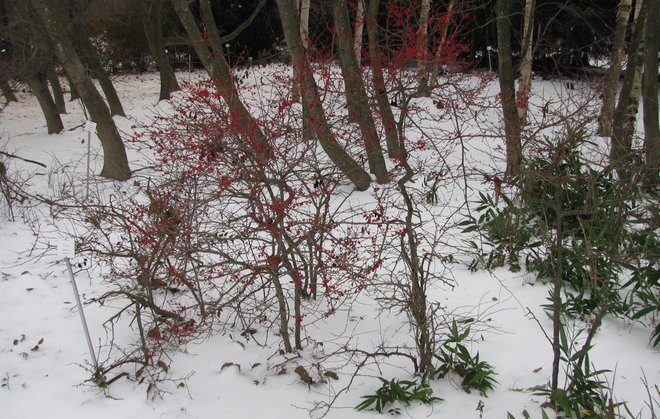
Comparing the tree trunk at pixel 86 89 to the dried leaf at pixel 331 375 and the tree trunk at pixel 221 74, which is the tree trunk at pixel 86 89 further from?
the dried leaf at pixel 331 375

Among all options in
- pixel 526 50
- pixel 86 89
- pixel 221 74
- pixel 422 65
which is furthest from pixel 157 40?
pixel 422 65

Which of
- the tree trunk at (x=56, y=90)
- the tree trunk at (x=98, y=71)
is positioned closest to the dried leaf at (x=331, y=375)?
the tree trunk at (x=98, y=71)

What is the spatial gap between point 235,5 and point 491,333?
1702 cm

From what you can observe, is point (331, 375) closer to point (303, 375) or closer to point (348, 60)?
point (303, 375)

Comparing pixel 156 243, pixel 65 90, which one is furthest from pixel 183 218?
pixel 65 90

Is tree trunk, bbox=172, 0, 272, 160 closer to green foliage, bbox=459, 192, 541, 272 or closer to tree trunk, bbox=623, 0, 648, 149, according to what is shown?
green foliage, bbox=459, 192, 541, 272

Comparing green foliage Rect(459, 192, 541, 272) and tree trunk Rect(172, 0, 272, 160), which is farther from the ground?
tree trunk Rect(172, 0, 272, 160)

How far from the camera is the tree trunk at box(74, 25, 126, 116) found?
1316 centimetres

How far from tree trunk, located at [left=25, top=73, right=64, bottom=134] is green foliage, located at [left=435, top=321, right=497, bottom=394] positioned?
465 inches

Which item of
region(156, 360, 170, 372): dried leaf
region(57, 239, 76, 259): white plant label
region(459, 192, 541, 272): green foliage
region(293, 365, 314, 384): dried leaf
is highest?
region(57, 239, 76, 259): white plant label

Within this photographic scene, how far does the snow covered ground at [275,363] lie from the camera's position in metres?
3.75

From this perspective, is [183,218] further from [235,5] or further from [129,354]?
[235,5]

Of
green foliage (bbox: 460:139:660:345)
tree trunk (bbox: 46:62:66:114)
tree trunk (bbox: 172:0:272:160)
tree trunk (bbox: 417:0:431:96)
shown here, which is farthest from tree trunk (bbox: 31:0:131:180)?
tree trunk (bbox: 46:62:66:114)

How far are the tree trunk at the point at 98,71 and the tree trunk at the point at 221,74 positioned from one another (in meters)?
5.33
